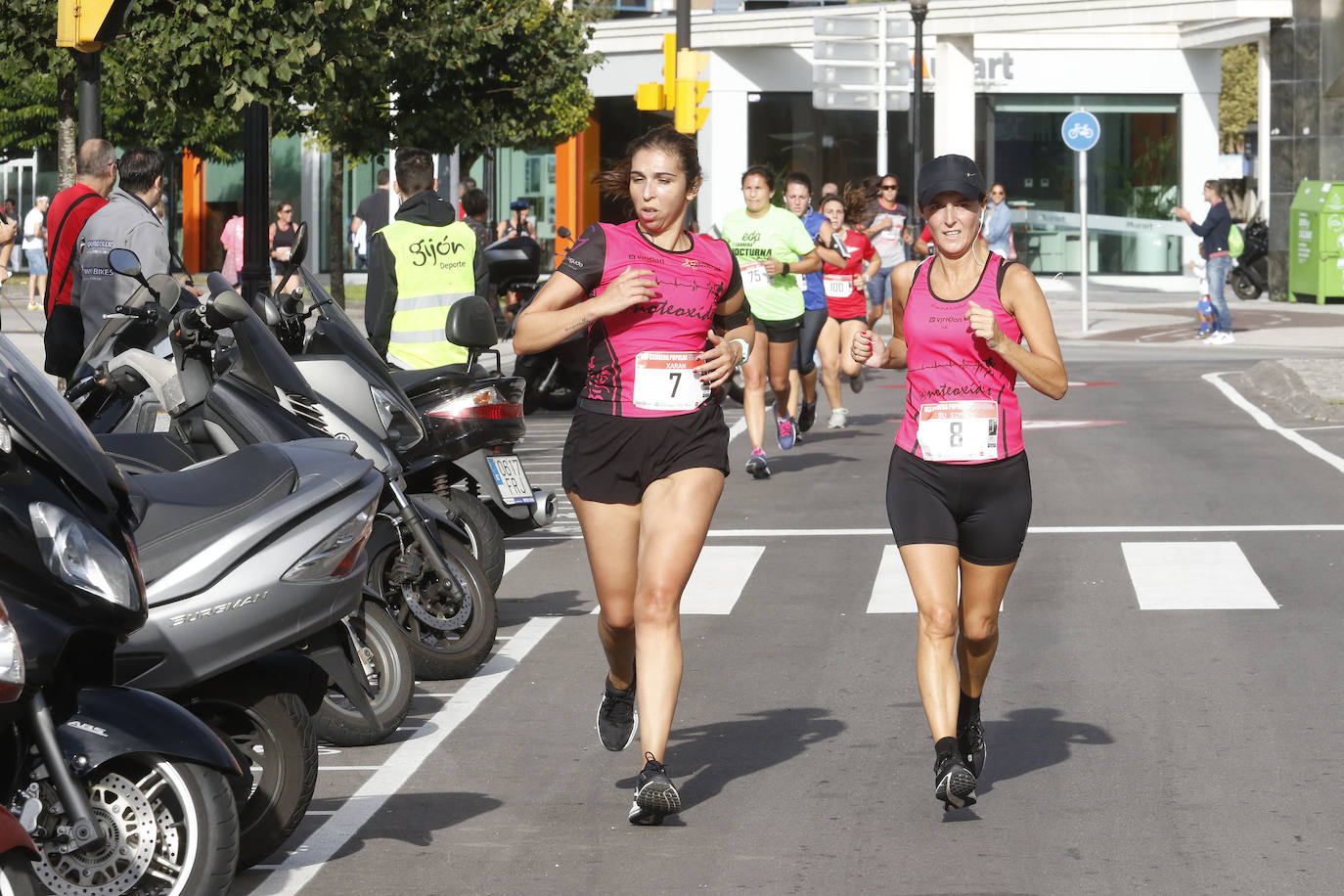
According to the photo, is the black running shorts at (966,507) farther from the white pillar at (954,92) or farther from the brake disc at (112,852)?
the white pillar at (954,92)

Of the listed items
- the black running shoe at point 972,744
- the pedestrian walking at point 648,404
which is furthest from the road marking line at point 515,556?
the black running shoe at point 972,744

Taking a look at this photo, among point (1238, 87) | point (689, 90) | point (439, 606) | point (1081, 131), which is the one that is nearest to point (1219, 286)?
point (1081, 131)

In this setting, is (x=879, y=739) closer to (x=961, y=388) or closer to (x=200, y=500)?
(x=961, y=388)

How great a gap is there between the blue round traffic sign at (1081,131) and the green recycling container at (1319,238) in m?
5.09

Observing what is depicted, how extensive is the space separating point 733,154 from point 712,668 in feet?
119

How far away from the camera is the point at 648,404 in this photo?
6035mm

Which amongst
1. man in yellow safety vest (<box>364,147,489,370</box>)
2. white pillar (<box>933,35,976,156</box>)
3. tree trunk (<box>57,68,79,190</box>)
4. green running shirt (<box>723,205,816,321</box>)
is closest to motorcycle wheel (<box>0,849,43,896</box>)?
man in yellow safety vest (<box>364,147,489,370</box>)

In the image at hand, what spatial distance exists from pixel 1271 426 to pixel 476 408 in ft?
34.1

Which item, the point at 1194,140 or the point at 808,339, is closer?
the point at 808,339

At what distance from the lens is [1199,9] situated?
123 ft

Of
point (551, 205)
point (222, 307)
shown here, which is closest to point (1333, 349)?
point (222, 307)

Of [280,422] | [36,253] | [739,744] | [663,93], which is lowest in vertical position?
[739,744]

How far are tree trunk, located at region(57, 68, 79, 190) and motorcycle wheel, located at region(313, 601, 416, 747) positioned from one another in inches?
249

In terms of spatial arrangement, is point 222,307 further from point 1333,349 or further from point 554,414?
point 1333,349
